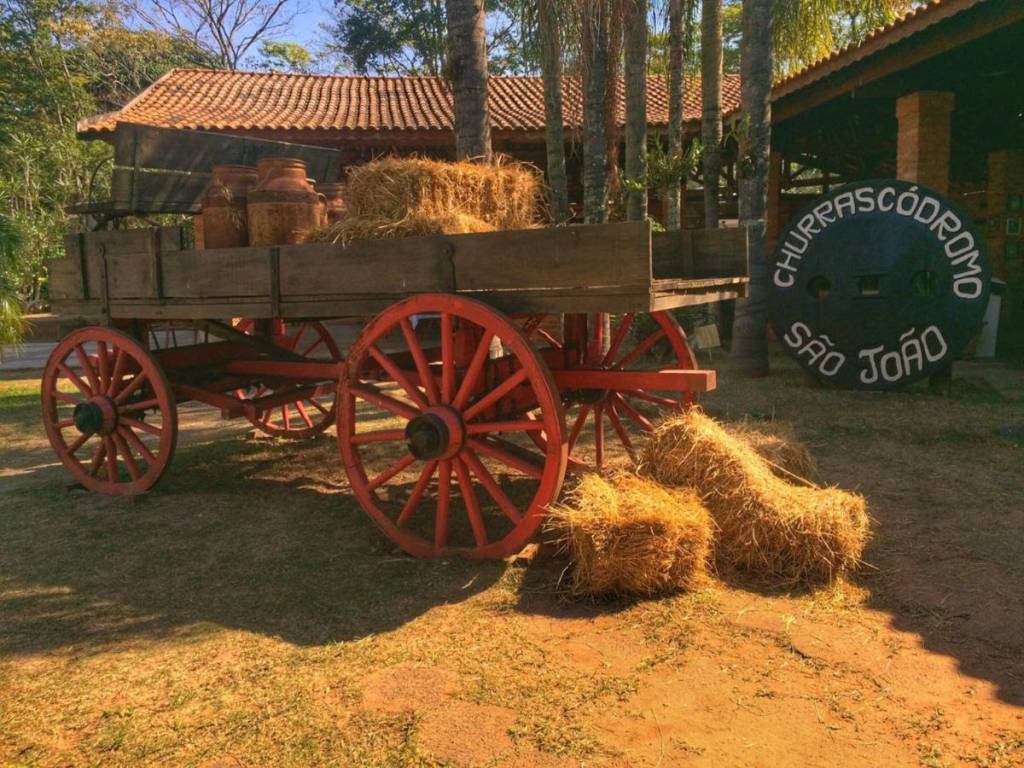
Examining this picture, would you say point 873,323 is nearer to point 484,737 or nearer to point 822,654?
point 822,654

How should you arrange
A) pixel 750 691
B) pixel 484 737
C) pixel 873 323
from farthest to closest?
pixel 873 323, pixel 750 691, pixel 484 737

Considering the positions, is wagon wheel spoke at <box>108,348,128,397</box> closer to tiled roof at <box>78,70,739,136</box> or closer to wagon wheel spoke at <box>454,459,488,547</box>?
wagon wheel spoke at <box>454,459,488,547</box>

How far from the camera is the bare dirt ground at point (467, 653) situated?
2.27 meters

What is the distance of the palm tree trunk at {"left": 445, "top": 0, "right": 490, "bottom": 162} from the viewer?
19.9 feet

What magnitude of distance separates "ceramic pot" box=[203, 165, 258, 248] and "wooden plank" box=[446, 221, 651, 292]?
5.35 feet

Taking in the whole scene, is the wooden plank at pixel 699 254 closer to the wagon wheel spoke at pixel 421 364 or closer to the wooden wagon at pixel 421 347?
the wooden wagon at pixel 421 347

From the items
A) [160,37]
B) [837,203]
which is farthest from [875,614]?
[160,37]

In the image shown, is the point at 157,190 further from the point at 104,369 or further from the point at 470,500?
the point at 470,500

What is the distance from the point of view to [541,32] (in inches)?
294

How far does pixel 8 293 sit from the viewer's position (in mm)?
9344

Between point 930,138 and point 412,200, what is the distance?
302 inches

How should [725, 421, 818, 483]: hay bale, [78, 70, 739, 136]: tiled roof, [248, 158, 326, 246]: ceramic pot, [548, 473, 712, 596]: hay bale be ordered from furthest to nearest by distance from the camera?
[78, 70, 739, 136]: tiled roof, [248, 158, 326, 246]: ceramic pot, [725, 421, 818, 483]: hay bale, [548, 473, 712, 596]: hay bale

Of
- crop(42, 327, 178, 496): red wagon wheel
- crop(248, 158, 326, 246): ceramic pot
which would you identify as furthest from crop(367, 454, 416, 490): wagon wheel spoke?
crop(42, 327, 178, 496): red wagon wheel

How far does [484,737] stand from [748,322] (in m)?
6.89
